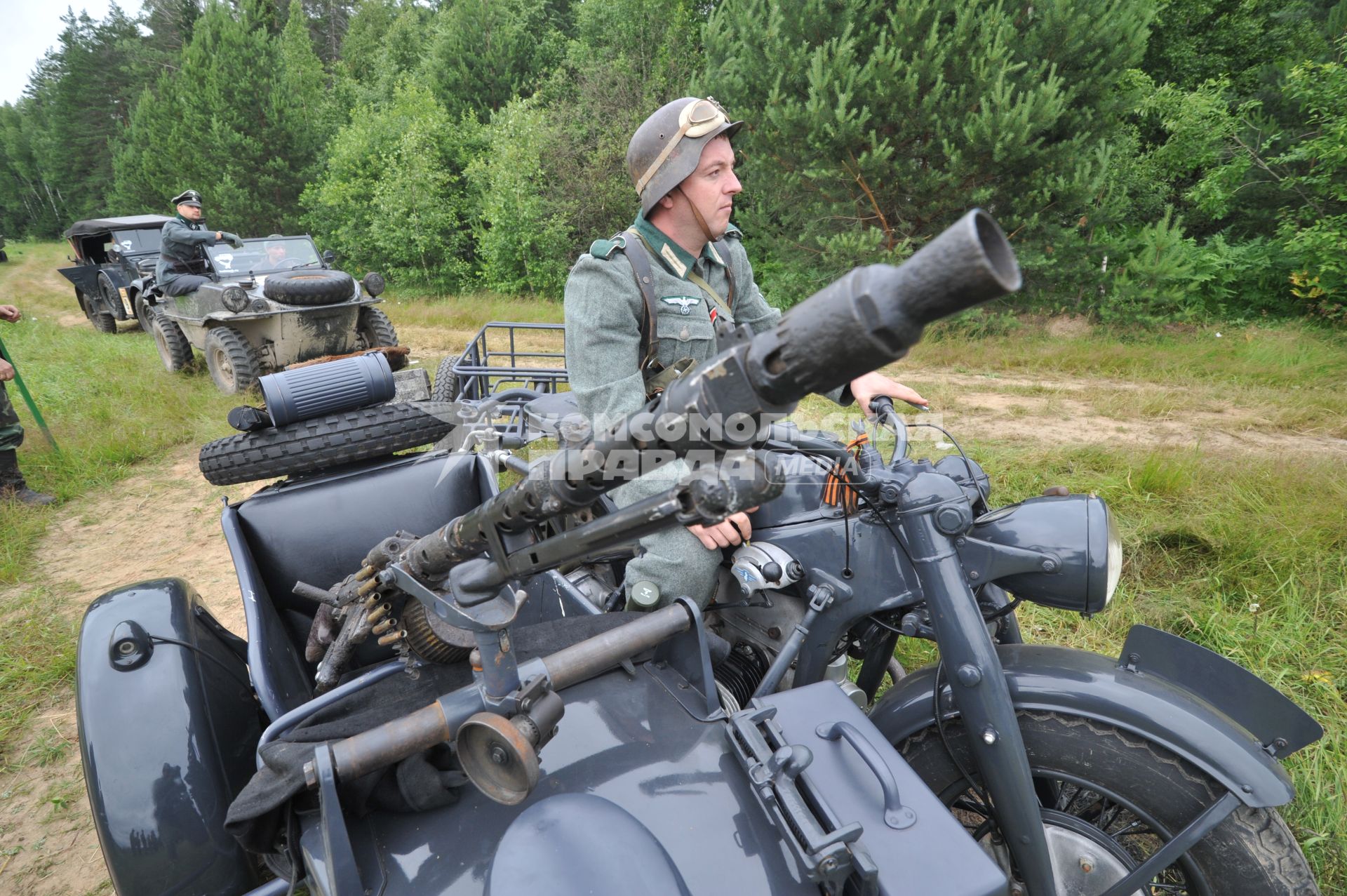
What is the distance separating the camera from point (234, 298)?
26.8 ft

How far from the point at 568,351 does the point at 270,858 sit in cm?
143

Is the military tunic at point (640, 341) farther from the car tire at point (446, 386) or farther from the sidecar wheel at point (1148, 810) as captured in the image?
the car tire at point (446, 386)

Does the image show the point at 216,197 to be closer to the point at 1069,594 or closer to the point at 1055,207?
the point at 1055,207

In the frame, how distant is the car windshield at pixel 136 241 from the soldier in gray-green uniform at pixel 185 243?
3.93 m

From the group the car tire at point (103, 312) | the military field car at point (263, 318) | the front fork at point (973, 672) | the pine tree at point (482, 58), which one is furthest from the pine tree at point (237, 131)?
the front fork at point (973, 672)

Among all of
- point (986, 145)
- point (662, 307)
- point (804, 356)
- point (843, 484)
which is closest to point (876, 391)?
point (843, 484)

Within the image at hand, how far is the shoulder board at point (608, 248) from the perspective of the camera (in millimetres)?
2197

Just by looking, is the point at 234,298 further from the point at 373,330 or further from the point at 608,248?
the point at 608,248

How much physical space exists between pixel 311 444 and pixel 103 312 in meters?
15.3

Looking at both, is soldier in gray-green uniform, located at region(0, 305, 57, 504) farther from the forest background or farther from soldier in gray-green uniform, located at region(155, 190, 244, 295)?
the forest background

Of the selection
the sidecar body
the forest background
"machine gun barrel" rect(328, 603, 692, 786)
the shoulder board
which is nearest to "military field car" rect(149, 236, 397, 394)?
the forest background

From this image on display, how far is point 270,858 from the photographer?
155 cm

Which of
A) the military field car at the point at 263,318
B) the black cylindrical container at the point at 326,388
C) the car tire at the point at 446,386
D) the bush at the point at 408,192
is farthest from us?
the bush at the point at 408,192

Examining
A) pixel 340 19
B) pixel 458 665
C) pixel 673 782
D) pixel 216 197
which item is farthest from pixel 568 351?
pixel 340 19
